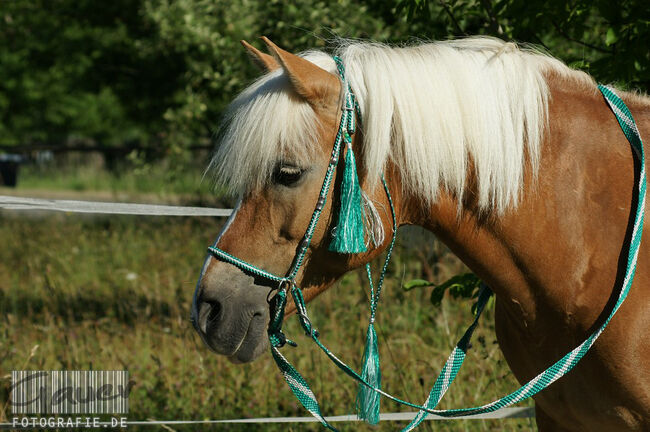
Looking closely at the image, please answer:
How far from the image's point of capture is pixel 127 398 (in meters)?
4.07

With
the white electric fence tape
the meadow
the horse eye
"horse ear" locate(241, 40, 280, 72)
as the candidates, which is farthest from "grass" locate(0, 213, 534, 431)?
the white electric fence tape

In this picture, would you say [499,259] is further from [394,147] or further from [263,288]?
[263,288]

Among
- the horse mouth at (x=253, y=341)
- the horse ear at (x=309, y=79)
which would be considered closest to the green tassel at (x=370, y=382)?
the horse mouth at (x=253, y=341)

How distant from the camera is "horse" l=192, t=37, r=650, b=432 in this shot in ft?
6.63

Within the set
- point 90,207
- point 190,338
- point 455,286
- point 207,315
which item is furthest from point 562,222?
point 190,338

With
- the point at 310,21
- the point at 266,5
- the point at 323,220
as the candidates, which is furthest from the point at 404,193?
the point at 266,5

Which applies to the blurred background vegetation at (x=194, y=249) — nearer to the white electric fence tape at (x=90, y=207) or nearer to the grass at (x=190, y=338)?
the grass at (x=190, y=338)

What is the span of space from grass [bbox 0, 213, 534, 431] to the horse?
0.53 metres

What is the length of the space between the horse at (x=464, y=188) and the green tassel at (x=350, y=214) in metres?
0.05

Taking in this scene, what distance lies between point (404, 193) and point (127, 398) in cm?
268

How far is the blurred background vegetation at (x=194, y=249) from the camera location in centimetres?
Result: 372

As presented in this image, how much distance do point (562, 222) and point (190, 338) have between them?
3.35 metres

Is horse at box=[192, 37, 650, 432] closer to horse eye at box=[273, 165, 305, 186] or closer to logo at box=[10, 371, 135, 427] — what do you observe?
horse eye at box=[273, 165, 305, 186]

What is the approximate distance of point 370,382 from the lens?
7.82 feet
